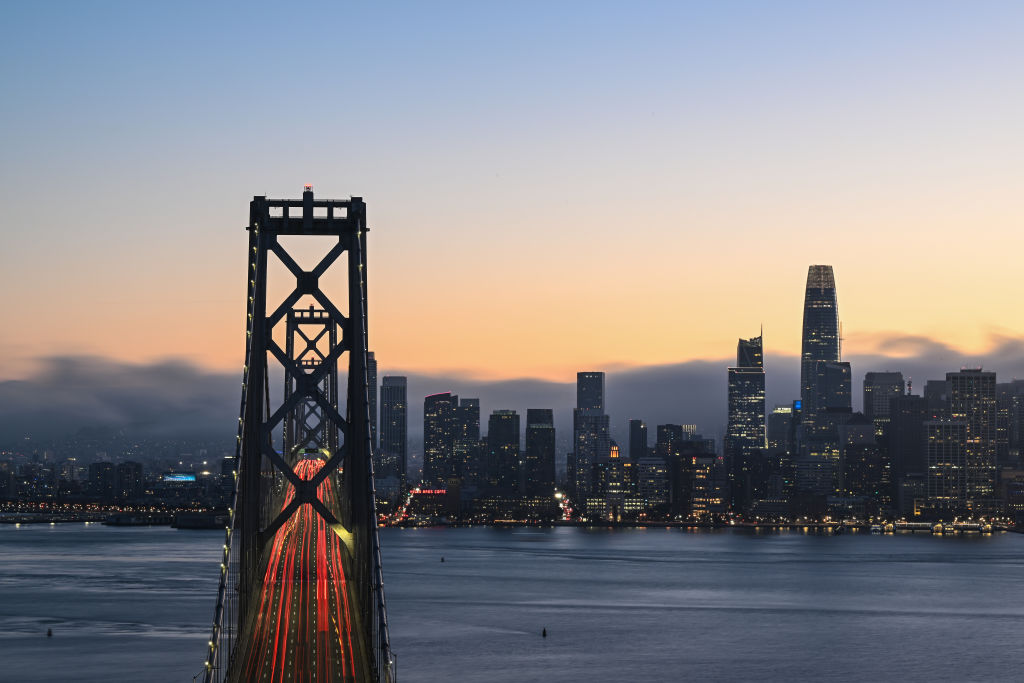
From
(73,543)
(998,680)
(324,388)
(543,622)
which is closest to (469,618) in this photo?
(543,622)

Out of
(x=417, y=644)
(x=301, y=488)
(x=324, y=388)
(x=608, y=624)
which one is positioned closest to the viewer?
(x=301, y=488)

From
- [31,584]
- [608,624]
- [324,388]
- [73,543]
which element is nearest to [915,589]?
[608,624]

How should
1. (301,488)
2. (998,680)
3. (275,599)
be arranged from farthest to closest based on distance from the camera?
(998,680)
(275,599)
(301,488)

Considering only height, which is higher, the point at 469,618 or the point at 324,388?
the point at 324,388

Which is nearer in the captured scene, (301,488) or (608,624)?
(301,488)

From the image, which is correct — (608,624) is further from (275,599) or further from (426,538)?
(426,538)

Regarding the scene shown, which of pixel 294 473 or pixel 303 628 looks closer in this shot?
pixel 294 473
